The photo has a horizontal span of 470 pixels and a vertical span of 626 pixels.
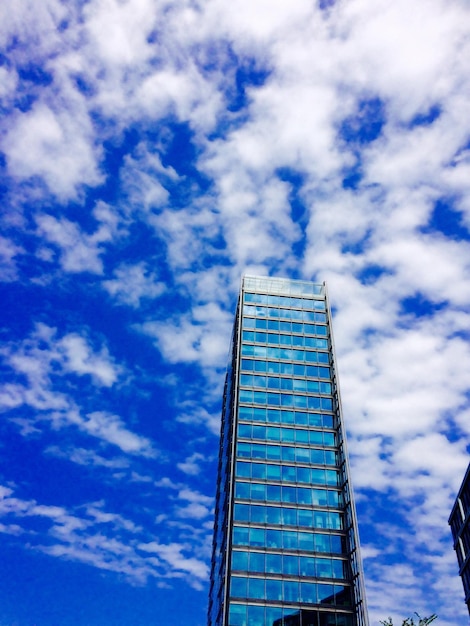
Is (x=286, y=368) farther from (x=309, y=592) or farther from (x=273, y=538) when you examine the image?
(x=309, y=592)

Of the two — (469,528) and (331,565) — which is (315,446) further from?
(469,528)

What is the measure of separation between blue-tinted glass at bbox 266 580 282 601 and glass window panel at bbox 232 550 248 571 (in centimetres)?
324

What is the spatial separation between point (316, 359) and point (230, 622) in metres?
38.9

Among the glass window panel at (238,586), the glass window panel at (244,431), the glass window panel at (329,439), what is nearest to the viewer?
the glass window panel at (238,586)

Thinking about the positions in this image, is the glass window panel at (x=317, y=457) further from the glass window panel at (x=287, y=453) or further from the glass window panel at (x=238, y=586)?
the glass window panel at (x=238, y=586)

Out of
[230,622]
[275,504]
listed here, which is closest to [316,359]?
[275,504]

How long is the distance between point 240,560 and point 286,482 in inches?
463

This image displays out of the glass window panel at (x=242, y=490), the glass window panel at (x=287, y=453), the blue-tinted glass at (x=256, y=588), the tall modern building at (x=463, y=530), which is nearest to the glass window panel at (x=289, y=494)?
the glass window panel at (x=287, y=453)

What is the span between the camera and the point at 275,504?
229 feet

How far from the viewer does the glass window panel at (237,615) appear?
6022cm

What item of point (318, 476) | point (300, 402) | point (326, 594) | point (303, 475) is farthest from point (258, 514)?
point (300, 402)

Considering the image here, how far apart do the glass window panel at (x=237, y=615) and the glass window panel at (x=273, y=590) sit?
10.8ft

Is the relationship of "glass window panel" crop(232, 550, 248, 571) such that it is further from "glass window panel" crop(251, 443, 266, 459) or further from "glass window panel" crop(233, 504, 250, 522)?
"glass window panel" crop(251, 443, 266, 459)

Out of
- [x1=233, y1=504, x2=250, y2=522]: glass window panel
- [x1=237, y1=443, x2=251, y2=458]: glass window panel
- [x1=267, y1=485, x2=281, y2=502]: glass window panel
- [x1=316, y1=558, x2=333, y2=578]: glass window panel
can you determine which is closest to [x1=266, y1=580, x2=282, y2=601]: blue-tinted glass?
[x1=316, y1=558, x2=333, y2=578]: glass window panel
